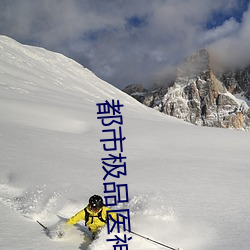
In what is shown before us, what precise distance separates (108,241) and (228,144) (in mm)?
9923

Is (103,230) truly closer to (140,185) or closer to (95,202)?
(95,202)

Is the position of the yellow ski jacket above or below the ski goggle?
below

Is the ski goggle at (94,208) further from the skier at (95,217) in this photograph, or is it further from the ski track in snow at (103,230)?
the ski track in snow at (103,230)

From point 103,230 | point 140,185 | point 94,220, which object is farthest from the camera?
point 140,185

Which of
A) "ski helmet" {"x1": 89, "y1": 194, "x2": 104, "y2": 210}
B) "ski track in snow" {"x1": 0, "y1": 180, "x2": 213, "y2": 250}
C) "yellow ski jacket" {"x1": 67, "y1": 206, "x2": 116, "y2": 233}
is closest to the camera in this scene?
"ski track in snow" {"x1": 0, "y1": 180, "x2": 213, "y2": 250}

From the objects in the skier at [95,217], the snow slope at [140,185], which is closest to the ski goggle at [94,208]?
the skier at [95,217]

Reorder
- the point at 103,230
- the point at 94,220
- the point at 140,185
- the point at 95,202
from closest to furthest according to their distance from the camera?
the point at 103,230
the point at 95,202
the point at 94,220
the point at 140,185

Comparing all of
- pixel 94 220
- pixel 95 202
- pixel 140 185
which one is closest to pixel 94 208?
pixel 95 202

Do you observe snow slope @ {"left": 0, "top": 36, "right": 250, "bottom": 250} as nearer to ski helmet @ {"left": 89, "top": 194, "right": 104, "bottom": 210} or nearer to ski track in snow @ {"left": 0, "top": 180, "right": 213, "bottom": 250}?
ski track in snow @ {"left": 0, "top": 180, "right": 213, "bottom": 250}

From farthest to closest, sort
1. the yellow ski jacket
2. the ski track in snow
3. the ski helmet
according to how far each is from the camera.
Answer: the yellow ski jacket, the ski helmet, the ski track in snow

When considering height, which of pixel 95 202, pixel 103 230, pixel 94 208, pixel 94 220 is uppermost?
pixel 95 202

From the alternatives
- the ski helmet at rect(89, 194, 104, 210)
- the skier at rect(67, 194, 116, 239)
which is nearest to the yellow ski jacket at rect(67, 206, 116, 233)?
the skier at rect(67, 194, 116, 239)

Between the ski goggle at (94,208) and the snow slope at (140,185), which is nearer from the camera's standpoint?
the snow slope at (140,185)

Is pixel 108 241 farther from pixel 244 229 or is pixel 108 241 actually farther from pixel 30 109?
pixel 30 109
